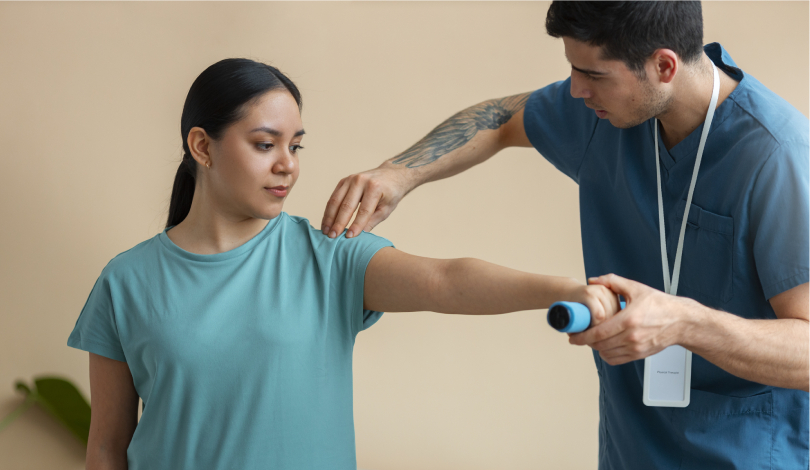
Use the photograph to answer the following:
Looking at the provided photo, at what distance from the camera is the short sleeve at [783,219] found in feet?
3.22

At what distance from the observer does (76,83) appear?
6.68 ft

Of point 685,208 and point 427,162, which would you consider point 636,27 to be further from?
point 427,162

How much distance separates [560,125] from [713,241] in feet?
1.46

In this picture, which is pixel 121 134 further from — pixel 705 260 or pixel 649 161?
pixel 705 260

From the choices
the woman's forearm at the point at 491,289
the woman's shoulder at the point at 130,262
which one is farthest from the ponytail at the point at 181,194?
the woman's forearm at the point at 491,289

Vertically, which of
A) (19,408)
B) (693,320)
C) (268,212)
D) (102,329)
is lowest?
(19,408)

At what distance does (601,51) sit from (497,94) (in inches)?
37.7

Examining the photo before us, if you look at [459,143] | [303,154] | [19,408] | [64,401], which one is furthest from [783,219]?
[19,408]

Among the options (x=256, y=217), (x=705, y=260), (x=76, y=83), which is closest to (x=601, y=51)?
(x=705, y=260)

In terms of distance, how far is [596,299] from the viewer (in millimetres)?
849

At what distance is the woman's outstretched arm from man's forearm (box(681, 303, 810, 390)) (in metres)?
0.14

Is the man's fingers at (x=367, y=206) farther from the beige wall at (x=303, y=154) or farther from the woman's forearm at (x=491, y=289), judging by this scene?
the beige wall at (x=303, y=154)

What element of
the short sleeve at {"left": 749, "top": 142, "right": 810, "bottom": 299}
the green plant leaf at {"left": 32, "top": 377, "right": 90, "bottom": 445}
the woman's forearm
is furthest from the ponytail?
the green plant leaf at {"left": 32, "top": 377, "right": 90, "bottom": 445}

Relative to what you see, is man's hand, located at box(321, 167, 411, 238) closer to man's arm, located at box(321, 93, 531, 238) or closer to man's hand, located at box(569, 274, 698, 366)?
man's arm, located at box(321, 93, 531, 238)
